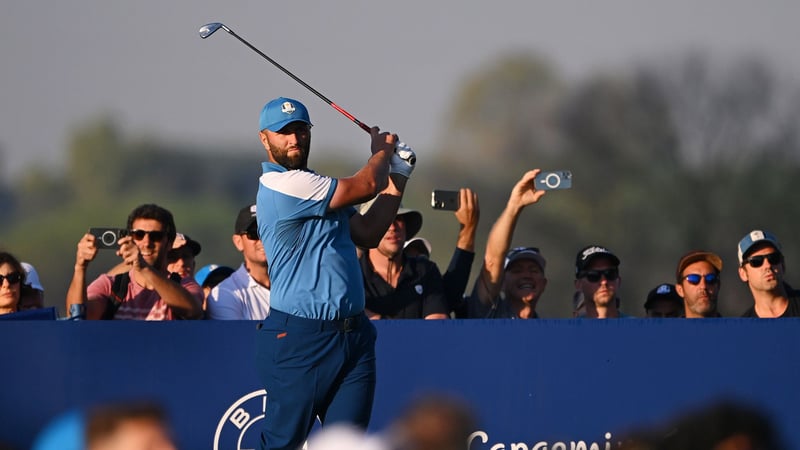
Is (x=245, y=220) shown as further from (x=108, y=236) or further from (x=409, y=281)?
(x=409, y=281)

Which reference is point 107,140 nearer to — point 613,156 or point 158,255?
point 613,156

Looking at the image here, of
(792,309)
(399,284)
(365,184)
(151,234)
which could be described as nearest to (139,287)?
(151,234)

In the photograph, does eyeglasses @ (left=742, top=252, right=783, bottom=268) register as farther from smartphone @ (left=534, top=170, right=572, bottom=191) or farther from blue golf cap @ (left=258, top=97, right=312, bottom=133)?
blue golf cap @ (left=258, top=97, right=312, bottom=133)

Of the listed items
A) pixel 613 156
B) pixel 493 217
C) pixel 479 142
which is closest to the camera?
pixel 493 217

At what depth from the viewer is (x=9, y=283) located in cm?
603

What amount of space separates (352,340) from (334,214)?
18.5 inches

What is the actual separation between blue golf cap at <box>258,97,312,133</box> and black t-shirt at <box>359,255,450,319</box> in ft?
5.64

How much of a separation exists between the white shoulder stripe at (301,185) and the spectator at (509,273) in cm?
194

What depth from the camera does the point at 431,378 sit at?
5660 mm

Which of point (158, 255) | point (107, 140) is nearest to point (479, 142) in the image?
point (107, 140)

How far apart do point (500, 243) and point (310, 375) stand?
6.88ft

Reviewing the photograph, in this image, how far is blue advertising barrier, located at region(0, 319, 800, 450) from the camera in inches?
211

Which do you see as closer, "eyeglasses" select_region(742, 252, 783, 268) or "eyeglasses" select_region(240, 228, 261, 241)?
"eyeglasses" select_region(240, 228, 261, 241)

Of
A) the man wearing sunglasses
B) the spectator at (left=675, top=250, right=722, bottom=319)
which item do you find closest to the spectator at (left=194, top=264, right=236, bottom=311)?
the spectator at (left=675, top=250, right=722, bottom=319)
